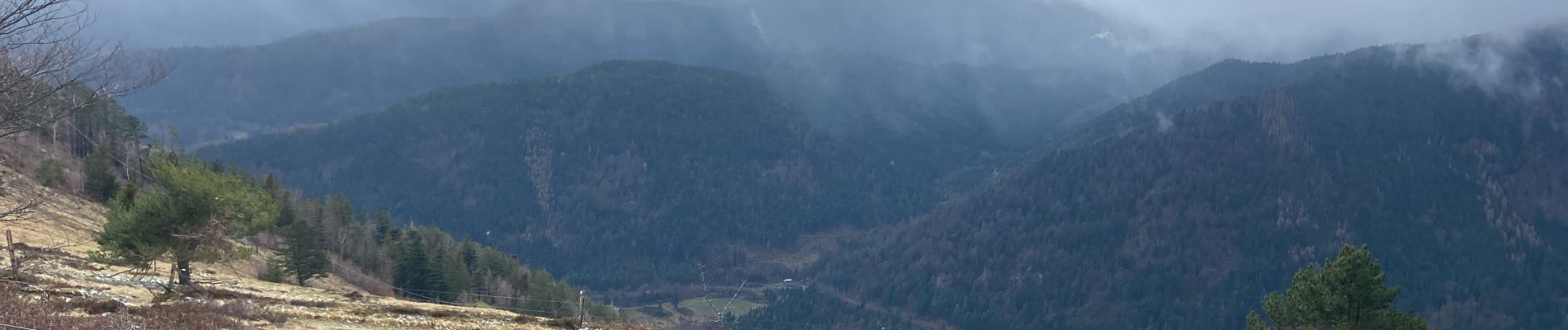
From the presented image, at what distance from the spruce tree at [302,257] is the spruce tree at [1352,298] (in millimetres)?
63130

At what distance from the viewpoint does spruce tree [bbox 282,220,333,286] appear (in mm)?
75750

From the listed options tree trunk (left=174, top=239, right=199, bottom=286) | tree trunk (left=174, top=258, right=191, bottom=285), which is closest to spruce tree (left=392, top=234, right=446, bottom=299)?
tree trunk (left=174, top=239, right=199, bottom=286)

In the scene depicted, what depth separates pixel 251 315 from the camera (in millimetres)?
36938

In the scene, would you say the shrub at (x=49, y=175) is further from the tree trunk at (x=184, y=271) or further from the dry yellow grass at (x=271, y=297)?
the tree trunk at (x=184, y=271)

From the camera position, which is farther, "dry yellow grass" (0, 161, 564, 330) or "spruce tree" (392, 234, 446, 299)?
"spruce tree" (392, 234, 446, 299)

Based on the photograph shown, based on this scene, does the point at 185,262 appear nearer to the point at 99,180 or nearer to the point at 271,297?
the point at 271,297

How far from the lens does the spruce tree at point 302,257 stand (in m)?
Answer: 75.8

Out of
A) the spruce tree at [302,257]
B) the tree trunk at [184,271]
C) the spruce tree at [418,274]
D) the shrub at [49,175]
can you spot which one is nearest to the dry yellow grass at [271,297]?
the tree trunk at [184,271]

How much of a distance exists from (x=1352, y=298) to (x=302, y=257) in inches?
2601

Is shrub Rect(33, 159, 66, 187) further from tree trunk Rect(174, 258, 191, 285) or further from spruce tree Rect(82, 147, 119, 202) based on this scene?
tree trunk Rect(174, 258, 191, 285)

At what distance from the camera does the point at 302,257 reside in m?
76.2

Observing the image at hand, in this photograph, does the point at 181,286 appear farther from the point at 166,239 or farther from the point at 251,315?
the point at 251,315

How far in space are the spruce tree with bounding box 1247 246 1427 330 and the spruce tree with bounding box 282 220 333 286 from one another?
63.1 metres

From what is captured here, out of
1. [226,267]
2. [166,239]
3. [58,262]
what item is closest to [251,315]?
[166,239]
